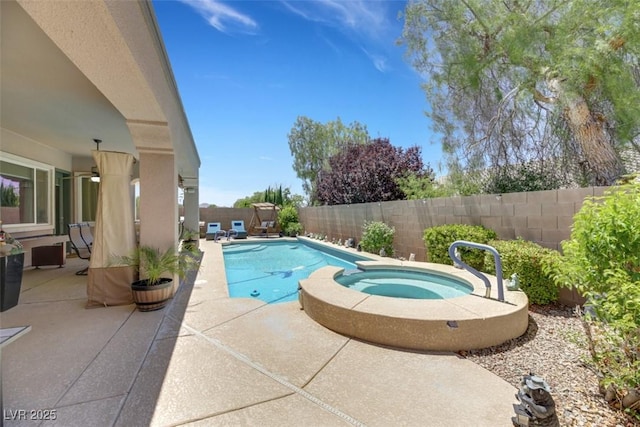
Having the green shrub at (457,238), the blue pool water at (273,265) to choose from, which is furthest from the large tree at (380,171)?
the green shrub at (457,238)

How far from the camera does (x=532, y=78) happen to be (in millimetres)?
6309

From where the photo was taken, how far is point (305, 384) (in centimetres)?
246

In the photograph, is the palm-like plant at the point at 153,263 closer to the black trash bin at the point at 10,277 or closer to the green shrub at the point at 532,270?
the black trash bin at the point at 10,277

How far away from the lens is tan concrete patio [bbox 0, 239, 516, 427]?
209 cm

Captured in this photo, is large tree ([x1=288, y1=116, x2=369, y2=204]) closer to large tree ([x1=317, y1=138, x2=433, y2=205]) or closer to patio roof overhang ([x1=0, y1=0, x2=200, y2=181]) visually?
large tree ([x1=317, y1=138, x2=433, y2=205])

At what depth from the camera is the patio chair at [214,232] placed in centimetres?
1427

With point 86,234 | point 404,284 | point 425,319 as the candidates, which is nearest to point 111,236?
point 86,234

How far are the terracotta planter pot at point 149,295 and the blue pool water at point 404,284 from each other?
2985mm

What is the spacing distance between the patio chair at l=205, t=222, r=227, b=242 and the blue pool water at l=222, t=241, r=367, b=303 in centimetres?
177

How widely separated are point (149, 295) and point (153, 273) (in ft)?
1.11

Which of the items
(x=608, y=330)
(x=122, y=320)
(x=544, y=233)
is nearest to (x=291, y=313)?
(x=122, y=320)

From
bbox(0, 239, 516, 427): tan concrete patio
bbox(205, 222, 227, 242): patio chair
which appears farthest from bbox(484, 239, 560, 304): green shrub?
bbox(205, 222, 227, 242): patio chair

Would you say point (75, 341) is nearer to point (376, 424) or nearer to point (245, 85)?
point (376, 424)

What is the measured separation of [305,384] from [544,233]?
4.95 meters
